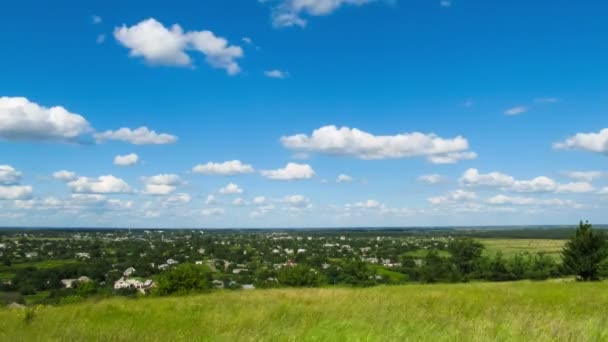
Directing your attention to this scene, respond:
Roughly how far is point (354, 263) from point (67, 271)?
175 feet

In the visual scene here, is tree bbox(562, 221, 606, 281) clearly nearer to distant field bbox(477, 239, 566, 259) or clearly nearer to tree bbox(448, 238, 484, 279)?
tree bbox(448, 238, 484, 279)

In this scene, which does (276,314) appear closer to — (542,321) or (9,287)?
(542,321)

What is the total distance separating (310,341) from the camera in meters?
6.41

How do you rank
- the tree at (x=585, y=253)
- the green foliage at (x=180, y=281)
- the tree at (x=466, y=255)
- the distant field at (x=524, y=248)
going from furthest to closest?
the distant field at (x=524, y=248) < the tree at (x=466, y=255) < the tree at (x=585, y=253) < the green foliage at (x=180, y=281)

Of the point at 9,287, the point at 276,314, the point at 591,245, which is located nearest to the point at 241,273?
the point at 9,287

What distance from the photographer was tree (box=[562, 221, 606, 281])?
40312 mm

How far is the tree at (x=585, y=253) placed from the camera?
132 ft

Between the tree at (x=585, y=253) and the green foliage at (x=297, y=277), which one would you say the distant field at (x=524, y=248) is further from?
the tree at (x=585, y=253)

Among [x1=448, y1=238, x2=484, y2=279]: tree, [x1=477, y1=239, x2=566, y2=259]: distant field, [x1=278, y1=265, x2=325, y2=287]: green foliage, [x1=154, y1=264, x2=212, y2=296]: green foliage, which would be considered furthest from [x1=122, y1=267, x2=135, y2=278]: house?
[x1=477, y1=239, x2=566, y2=259]: distant field

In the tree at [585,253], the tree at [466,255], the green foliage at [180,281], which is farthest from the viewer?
the tree at [466,255]

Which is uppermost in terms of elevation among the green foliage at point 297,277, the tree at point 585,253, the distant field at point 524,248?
the tree at point 585,253

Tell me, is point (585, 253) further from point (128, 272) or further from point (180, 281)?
point (128, 272)

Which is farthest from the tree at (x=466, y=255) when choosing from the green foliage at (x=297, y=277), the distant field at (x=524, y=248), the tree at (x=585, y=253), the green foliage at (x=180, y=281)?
the green foliage at (x=180, y=281)

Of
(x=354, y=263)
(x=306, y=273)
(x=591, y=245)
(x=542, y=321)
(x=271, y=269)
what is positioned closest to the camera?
(x=542, y=321)
